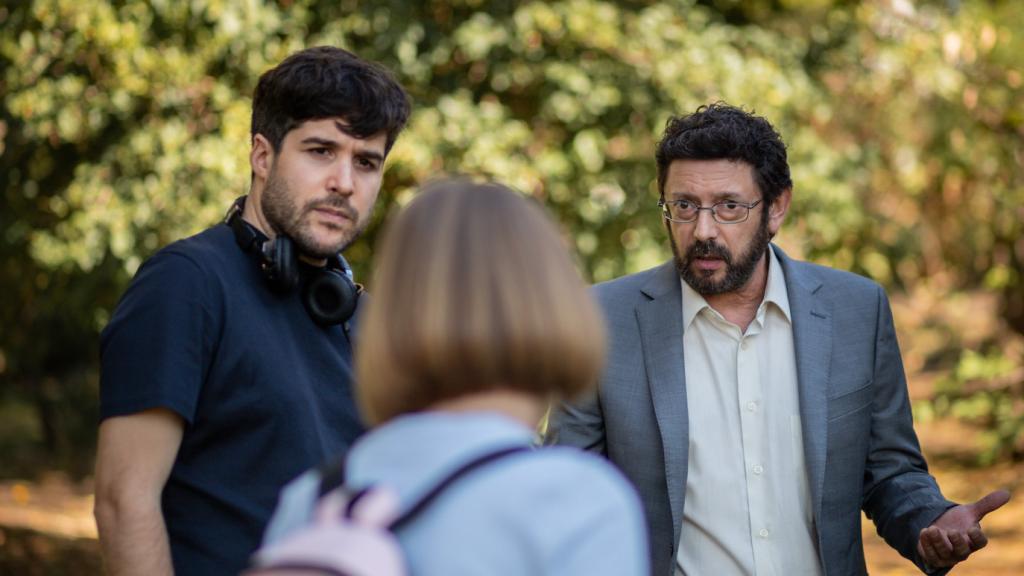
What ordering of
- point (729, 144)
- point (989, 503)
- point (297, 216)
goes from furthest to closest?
point (729, 144)
point (989, 503)
point (297, 216)

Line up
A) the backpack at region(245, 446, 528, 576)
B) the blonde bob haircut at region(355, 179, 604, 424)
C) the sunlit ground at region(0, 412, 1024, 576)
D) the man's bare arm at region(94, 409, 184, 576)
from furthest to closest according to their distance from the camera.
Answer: the sunlit ground at region(0, 412, 1024, 576) → the man's bare arm at region(94, 409, 184, 576) → the blonde bob haircut at region(355, 179, 604, 424) → the backpack at region(245, 446, 528, 576)

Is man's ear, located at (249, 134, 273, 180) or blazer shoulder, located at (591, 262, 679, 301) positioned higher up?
man's ear, located at (249, 134, 273, 180)

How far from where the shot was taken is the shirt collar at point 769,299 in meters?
3.52

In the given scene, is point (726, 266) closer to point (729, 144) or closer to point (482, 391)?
point (729, 144)

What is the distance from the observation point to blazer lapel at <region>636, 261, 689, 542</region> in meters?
3.30

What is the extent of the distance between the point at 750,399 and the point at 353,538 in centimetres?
218

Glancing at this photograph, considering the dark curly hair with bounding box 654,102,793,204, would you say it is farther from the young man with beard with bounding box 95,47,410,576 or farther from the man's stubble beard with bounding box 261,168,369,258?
the man's stubble beard with bounding box 261,168,369,258

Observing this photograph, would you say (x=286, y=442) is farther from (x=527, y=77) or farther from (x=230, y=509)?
(x=527, y=77)

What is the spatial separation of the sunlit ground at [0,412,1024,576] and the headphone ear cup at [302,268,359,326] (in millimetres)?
6117

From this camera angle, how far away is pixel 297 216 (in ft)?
9.15

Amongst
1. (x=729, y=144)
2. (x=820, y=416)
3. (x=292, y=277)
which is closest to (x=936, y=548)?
(x=820, y=416)

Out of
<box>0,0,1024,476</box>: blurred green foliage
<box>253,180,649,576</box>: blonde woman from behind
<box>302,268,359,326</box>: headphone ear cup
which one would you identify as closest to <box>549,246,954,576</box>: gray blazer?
<box>302,268,359,326</box>: headphone ear cup

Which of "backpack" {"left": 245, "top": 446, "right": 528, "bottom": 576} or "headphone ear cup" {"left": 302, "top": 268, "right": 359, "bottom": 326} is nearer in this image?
"backpack" {"left": 245, "top": 446, "right": 528, "bottom": 576}

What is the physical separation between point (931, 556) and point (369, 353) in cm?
217
